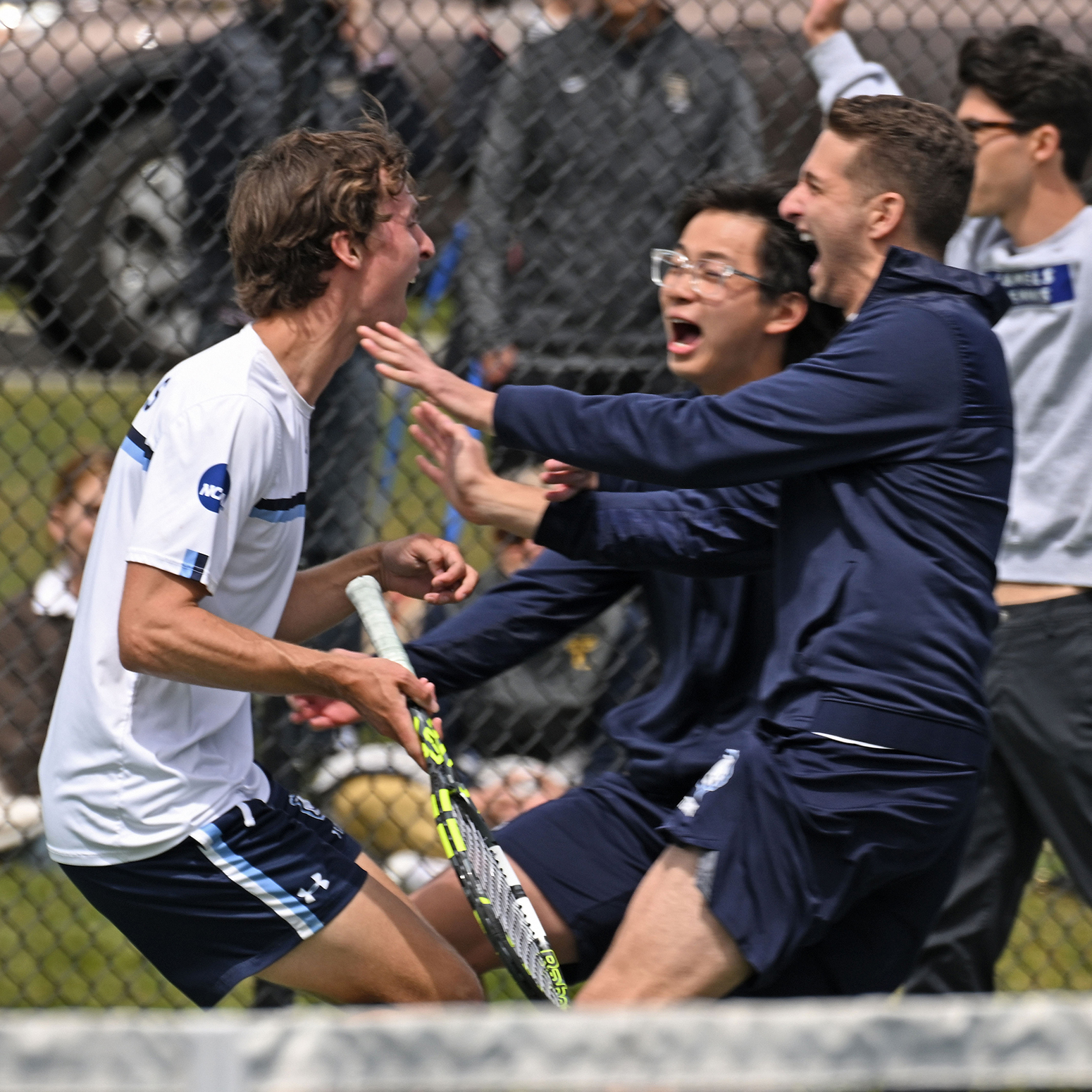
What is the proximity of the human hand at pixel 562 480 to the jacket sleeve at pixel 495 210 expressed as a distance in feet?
5.38

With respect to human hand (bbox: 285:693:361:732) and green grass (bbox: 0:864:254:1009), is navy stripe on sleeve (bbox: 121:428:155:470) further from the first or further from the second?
green grass (bbox: 0:864:254:1009)

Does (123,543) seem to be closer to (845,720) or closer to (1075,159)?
(845,720)

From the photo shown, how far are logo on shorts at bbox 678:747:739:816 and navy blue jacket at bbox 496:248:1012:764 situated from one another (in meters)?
0.11

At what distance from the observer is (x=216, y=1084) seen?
126 cm

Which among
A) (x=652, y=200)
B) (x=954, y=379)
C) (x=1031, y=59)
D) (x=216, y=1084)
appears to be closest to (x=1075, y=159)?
(x=1031, y=59)

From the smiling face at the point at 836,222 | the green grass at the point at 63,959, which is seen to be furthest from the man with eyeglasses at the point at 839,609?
the green grass at the point at 63,959

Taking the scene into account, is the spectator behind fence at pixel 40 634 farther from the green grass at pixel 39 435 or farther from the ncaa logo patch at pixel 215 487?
the ncaa logo patch at pixel 215 487

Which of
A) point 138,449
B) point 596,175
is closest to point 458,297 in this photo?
point 596,175

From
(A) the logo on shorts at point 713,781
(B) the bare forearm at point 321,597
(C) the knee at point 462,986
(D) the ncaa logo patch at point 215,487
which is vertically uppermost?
(D) the ncaa logo patch at point 215,487

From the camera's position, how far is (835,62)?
13.0 feet

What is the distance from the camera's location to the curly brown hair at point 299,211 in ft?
8.47

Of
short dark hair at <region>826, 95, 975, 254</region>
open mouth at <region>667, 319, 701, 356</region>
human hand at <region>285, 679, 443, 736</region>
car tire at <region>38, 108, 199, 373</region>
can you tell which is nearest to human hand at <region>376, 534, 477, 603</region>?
human hand at <region>285, 679, 443, 736</region>

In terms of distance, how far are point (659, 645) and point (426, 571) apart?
1.65 feet

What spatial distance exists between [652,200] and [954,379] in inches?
82.3
